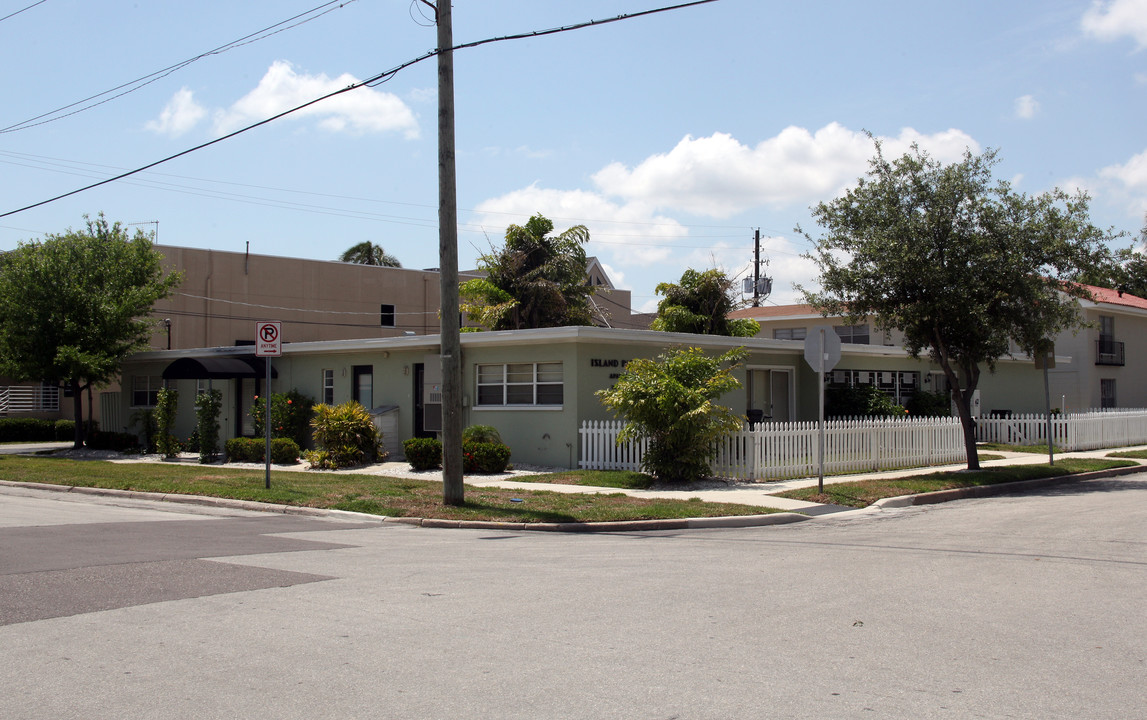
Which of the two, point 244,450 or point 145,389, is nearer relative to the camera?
point 244,450

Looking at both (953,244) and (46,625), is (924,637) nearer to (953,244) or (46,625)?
(46,625)

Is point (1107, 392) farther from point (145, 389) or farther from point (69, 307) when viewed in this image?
point (69, 307)

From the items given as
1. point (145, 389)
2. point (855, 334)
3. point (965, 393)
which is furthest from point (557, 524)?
point (855, 334)

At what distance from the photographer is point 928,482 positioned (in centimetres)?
1755

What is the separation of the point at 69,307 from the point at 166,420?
4821mm

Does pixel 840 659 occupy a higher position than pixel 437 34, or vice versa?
Result: pixel 437 34

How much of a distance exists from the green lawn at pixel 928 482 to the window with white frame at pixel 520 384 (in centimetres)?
625

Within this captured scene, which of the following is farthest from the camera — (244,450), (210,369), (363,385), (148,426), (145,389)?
(145,389)

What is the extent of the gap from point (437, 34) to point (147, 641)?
→ 33.8ft

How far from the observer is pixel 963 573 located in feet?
29.1

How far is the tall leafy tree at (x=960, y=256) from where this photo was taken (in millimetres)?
18062

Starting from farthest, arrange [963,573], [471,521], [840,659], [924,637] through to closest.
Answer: [471,521]
[963,573]
[924,637]
[840,659]

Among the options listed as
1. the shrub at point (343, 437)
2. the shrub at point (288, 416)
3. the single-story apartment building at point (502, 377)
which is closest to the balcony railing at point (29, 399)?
the single-story apartment building at point (502, 377)

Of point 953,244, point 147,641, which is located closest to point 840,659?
point 147,641
